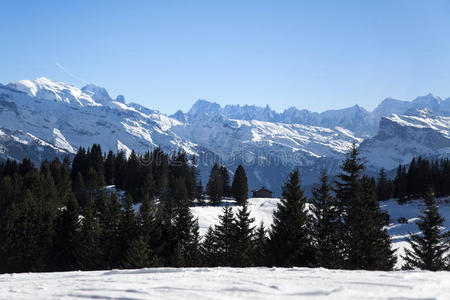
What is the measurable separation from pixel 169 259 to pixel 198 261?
3.34 meters

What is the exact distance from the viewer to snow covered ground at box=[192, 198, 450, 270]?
65.2 m

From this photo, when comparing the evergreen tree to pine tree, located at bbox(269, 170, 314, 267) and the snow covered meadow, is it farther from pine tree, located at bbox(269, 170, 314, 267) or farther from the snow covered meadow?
the snow covered meadow

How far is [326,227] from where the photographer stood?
89.1ft

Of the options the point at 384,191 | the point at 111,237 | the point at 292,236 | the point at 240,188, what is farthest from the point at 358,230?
the point at 384,191

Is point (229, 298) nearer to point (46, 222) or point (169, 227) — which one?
point (169, 227)

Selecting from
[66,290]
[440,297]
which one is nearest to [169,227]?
[66,290]

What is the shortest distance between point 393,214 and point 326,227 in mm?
70130

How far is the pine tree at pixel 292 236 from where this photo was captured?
26.8 meters

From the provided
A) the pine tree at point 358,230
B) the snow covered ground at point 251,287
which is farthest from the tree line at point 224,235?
the snow covered ground at point 251,287

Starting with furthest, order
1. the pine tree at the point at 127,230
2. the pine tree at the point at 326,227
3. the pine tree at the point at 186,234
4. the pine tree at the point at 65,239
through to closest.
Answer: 1. the pine tree at the point at 65,239
2. the pine tree at the point at 186,234
3. the pine tree at the point at 127,230
4. the pine tree at the point at 326,227

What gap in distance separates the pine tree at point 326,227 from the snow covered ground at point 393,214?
31737 millimetres

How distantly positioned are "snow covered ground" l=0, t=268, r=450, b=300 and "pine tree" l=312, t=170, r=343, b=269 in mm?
11843

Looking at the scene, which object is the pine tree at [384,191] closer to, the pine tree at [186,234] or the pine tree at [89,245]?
the pine tree at [186,234]

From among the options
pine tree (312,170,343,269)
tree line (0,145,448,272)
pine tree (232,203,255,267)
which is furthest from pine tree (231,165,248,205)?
pine tree (312,170,343,269)
